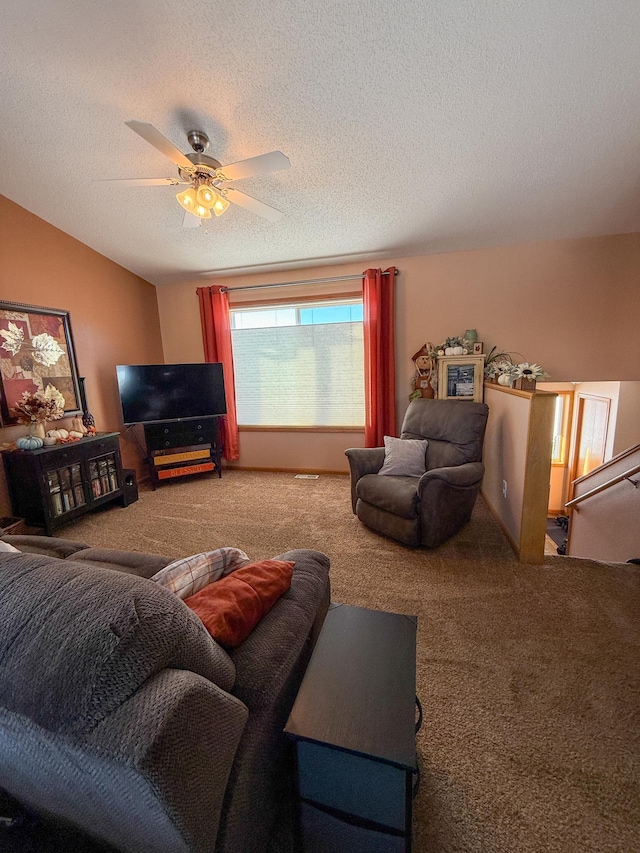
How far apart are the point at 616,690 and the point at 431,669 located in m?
0.71

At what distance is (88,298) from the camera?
3559mm

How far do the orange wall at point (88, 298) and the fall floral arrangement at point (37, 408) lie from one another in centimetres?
24

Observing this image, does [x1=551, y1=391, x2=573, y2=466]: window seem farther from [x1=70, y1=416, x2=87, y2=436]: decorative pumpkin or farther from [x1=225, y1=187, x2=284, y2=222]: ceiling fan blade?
[x1=70, y1=416, x2=87, y2=436]: decorative pumpkin

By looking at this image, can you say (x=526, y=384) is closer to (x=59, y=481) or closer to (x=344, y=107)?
(x=344, y=107)

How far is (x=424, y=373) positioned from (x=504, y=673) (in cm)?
283

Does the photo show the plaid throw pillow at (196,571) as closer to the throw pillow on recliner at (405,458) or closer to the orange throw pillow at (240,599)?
the orange throw pillow at (240,599)

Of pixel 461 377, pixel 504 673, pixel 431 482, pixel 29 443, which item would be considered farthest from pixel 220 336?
pixel 504 673

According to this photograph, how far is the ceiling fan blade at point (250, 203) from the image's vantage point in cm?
207

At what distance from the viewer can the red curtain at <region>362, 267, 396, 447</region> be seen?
12.0 feet

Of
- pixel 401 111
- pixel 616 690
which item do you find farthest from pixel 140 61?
pixel 616 690

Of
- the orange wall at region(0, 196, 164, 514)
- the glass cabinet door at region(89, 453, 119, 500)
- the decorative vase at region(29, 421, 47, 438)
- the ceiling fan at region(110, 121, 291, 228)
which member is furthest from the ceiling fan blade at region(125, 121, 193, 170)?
the glass cabinet door at region(89, 453, 119, 500)

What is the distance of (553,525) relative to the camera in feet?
17.0

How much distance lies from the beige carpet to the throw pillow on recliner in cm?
56

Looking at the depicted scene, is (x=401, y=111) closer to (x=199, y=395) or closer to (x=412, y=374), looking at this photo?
(x=412, y=374)
